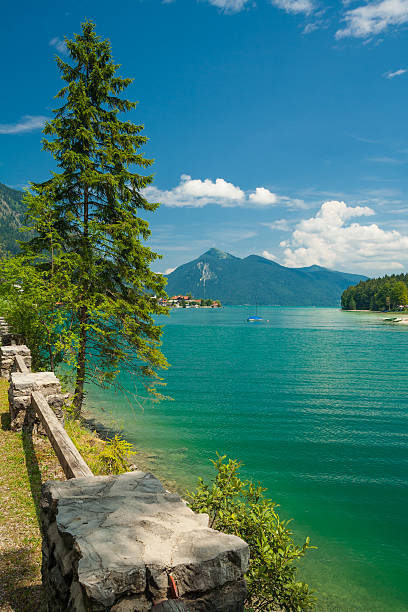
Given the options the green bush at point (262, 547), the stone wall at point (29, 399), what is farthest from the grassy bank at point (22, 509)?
the green bush at point (262, 547)

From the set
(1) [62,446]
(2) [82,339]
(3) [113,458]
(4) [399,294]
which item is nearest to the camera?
(1) [62,446]

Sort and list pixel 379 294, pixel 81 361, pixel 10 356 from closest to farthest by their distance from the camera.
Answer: pixel 81 361 < pixel 10 356 < pixel 379 294

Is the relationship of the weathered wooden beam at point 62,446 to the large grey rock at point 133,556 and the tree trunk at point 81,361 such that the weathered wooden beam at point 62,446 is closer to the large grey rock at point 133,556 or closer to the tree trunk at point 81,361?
the large grey rock at point 133,556

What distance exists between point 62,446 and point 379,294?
172856mm

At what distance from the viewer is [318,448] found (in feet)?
52.5

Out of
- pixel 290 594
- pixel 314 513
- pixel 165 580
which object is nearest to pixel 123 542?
pixel 165 580

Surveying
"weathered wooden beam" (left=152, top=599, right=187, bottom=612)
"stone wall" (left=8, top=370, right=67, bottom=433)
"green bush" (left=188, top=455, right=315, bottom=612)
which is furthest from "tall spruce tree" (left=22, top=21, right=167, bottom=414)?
"weathered wooden beam" (left=152, top=599, right=187, bottom=612)

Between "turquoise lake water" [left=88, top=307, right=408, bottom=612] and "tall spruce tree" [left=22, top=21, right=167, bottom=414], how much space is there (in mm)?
5470

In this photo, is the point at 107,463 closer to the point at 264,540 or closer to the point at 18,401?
the point at 18,401

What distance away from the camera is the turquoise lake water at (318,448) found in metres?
8.72

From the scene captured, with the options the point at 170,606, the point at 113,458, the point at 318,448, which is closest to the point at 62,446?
the point at 113,458

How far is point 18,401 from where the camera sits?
9.02m

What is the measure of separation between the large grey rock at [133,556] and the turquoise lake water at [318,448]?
21.6 feet

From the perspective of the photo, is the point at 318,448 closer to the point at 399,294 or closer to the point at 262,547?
the point at 262,547
